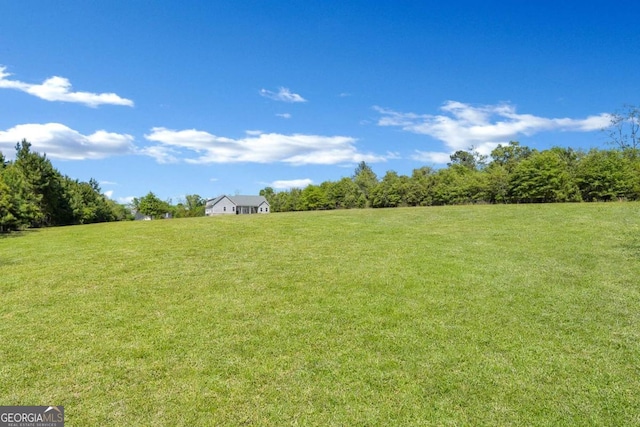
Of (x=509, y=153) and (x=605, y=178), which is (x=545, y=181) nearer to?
(x=605, y=178)

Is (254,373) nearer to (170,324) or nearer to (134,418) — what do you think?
(134,418)

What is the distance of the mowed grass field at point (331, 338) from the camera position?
147 inches

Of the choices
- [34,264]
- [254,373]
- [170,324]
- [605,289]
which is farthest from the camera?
[34,264]

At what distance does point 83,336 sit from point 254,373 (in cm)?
307

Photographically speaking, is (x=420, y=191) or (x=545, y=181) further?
(x=420, y=191)

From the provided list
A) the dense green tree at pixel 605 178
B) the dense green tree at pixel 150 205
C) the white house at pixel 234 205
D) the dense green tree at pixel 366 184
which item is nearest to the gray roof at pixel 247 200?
the white house at pixel 234 205

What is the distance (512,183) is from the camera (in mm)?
38219

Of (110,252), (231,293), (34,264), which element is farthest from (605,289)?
(34,264)

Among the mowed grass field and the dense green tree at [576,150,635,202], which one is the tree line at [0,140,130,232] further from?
the dense green tree at [576,150,635,202]

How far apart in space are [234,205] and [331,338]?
7274cm

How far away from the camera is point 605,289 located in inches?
279

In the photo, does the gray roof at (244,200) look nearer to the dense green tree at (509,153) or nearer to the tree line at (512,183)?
the tree line at (512,183)

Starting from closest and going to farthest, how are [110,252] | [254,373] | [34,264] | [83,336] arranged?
[254,373], [83,336], [34,264], [110,252]

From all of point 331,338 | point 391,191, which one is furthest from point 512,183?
point 331,338
